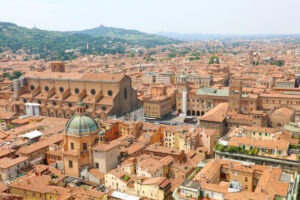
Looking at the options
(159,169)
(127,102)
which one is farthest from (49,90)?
(159,169)

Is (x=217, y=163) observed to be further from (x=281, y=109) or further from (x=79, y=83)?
(x=79, y=83)

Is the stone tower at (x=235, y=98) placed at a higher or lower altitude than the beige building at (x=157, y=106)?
higher

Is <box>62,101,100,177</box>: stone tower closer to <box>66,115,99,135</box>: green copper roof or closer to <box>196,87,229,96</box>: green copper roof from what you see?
<box>66,115,99,135</box>: green copper roof

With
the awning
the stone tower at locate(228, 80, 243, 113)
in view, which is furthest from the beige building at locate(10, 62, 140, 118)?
the stone tower at locate(228, 80, 243, 113)

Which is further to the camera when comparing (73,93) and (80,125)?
(73,93)

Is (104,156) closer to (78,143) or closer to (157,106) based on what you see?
(78,143)

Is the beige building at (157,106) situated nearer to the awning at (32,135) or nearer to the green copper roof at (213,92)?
the green copper roof at (213,92)

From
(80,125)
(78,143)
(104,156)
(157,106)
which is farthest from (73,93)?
(104,156)

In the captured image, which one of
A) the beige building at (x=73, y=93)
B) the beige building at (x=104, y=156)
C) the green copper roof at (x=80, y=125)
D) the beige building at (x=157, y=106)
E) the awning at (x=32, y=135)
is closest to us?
the beige building at (x=104, y=156)

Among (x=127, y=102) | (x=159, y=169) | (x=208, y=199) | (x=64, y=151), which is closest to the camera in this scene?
(x=208, y=199)

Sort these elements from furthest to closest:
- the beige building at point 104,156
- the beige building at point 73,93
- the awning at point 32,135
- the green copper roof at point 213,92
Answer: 1. the green copper roof at point 213,92
2. the beige building at point 73,93
3. the awning at point 32,135
4. the beige building at point 104,156

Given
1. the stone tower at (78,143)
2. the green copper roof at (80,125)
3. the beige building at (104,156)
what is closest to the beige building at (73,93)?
the green copper roof at (80,125)
